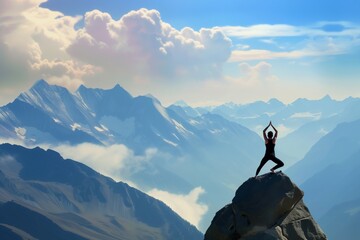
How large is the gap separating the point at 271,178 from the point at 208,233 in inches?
307

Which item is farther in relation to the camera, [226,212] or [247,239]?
[226,212]

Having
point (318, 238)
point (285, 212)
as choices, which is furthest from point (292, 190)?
point (318, 238)

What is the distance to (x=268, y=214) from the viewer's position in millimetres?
44344

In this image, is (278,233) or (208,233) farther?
(208,233)

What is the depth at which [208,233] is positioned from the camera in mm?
48031

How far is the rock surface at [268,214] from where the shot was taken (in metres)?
44.2

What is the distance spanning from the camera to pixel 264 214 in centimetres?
4447

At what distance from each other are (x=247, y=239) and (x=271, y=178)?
5.60m

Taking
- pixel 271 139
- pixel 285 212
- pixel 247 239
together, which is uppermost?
pixel 271 139

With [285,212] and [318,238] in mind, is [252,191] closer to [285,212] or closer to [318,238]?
[285,212]

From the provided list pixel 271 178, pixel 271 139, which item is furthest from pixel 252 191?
pixel 271 139

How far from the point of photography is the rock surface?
145 feet

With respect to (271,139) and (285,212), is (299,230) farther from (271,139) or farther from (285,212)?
(271,139)

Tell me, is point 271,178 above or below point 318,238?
above
